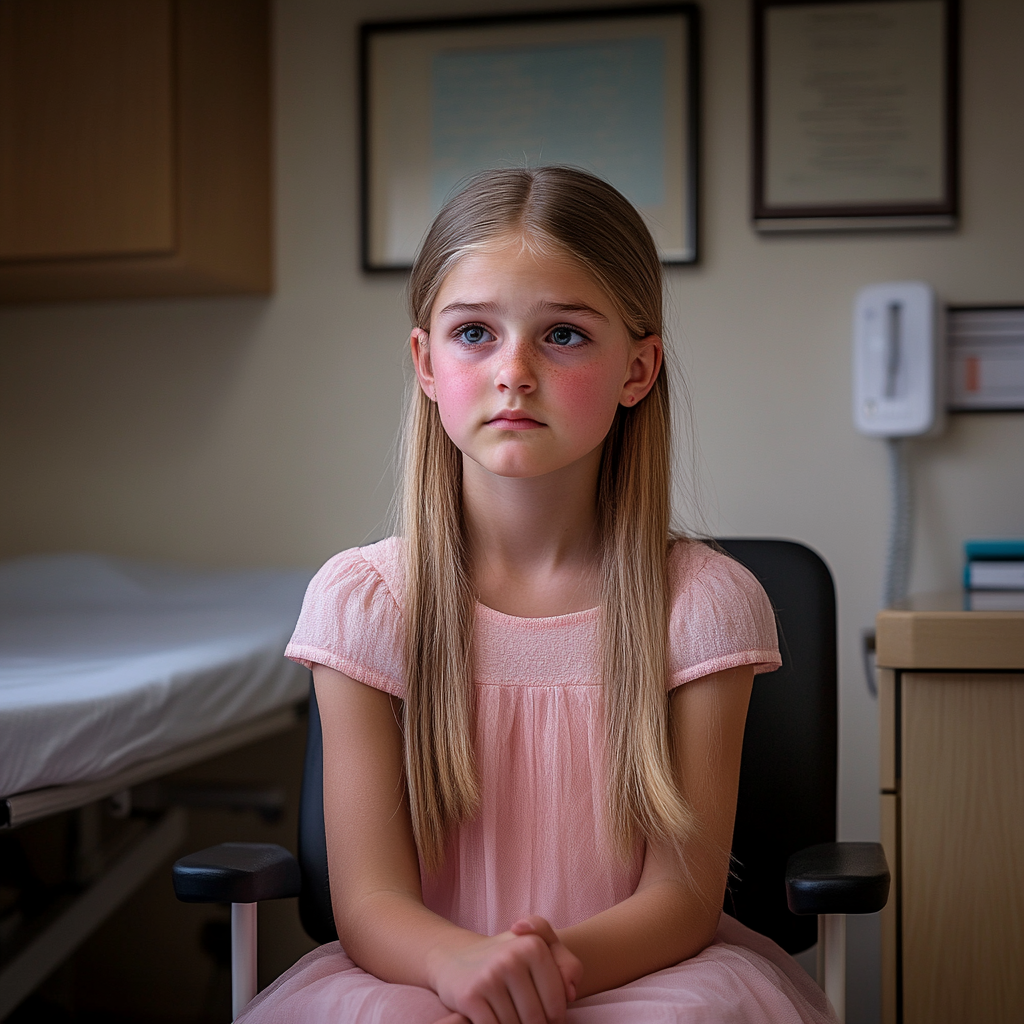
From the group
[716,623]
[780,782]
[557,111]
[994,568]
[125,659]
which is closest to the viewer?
[716,623]

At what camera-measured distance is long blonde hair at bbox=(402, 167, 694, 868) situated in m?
0.89

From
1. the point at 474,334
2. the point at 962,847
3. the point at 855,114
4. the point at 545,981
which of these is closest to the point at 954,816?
the point at 962,847

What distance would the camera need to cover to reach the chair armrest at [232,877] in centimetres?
86

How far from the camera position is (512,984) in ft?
2.33

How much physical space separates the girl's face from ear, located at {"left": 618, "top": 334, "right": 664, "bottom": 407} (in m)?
0.04

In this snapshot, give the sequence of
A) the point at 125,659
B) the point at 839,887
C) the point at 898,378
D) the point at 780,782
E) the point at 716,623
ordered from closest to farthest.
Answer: the point at 839,887, the point at 716,623, the point at 780,782, the point at 125,659, the point at 898,378

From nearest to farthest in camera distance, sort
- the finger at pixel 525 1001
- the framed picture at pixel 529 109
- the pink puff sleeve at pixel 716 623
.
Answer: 1. the finger at pixel 525 1001
2. the pink puff sleeve at pixel 716 623
3. the framed picture at pixel 529 109

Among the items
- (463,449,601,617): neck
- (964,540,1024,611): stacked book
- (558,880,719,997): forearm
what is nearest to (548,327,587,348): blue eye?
(463,449,601,617): neck

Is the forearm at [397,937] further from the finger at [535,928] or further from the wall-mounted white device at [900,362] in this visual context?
the wall-mounted white device at [900,362]

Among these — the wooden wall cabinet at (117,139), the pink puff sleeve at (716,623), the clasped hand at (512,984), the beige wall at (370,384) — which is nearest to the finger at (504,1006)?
the clasped hand at (512,984)

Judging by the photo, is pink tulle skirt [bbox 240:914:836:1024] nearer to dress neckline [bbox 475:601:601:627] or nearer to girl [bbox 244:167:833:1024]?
girl [bbox 244:167:833:1024]

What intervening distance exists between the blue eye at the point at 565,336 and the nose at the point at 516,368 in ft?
0.10

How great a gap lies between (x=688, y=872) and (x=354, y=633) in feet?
1.10

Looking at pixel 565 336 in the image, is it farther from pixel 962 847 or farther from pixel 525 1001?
pixel 962 847
